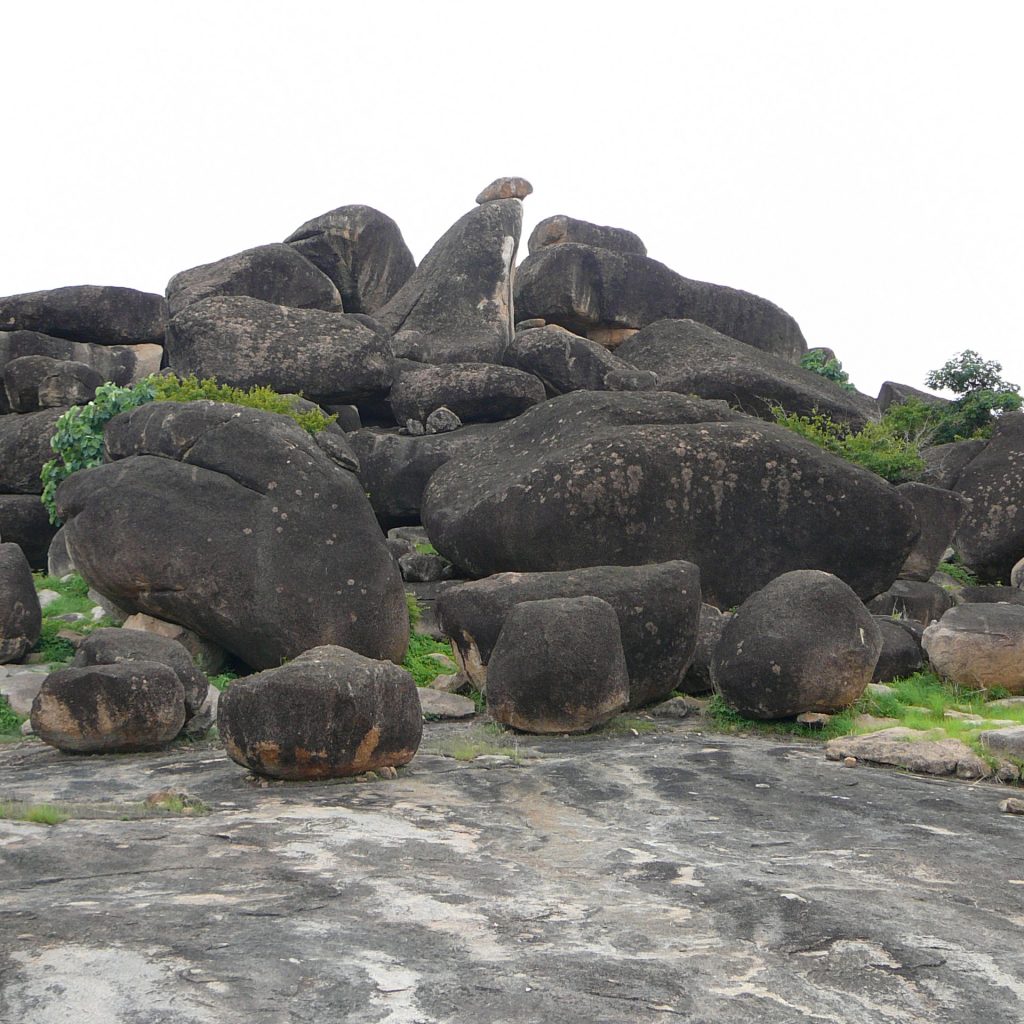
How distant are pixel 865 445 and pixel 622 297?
9656 mm

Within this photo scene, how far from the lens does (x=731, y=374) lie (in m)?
29.2

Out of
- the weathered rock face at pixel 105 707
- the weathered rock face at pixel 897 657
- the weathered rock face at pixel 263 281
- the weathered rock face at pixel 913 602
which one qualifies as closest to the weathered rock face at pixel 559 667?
the weathered rock face at pixel 105 707

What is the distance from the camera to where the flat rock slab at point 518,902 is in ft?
16.8

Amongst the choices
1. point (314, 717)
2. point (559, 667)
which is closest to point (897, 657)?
point (559, 667)

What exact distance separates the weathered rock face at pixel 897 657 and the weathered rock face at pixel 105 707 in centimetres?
923

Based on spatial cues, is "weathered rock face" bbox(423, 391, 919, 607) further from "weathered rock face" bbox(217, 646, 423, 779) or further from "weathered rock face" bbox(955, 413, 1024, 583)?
"weathered rock face" bbox(217, 646, 423, 779)

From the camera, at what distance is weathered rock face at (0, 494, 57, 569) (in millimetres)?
22641

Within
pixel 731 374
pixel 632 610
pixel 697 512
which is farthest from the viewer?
pixel 731 374

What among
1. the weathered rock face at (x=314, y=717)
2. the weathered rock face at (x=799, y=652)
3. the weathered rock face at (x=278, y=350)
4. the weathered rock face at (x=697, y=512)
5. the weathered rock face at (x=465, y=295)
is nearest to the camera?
the weathered rock face at (x=314, y=717)

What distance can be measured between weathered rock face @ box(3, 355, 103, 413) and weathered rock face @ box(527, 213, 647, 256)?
15652 mm

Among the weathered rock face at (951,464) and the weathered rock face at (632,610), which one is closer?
the weathered rock face at (632,610)

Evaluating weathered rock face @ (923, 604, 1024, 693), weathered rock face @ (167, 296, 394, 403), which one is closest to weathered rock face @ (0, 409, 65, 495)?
weathered rock face @ (167, 296, 394, 403)

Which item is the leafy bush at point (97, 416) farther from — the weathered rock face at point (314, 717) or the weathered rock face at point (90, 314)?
the weathered rock face at point (314, 717)

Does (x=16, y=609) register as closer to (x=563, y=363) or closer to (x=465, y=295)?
(x=563, y=363)
